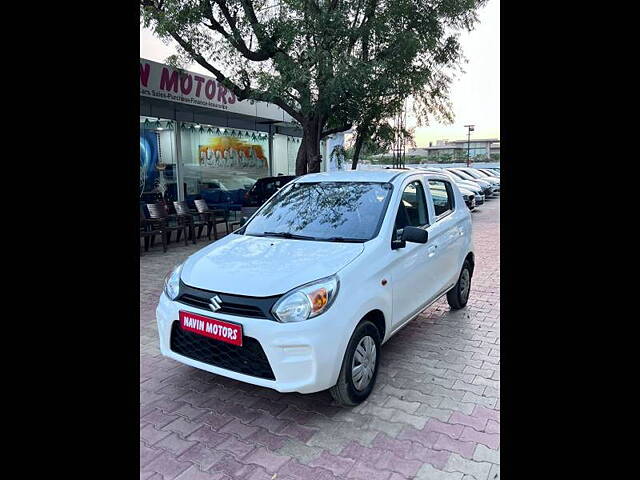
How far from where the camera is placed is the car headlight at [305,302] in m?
3.02

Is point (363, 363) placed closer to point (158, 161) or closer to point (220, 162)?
point (158, 161)

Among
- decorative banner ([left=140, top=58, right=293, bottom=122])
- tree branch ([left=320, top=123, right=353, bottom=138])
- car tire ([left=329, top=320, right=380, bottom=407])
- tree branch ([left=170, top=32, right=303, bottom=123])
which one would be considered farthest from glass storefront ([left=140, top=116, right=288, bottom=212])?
car tire ([left=329, top=320, right=380, bottom=407])

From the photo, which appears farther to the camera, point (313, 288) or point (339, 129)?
point (339, 129)

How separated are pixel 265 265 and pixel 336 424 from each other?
3.97 feet

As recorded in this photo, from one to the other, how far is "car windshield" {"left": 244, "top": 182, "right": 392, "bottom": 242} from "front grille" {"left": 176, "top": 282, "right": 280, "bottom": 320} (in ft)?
3.20

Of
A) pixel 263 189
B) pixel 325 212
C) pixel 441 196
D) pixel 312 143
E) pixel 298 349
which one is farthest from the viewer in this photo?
pixel 263 189

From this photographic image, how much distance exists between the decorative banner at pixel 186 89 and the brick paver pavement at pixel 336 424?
790cm

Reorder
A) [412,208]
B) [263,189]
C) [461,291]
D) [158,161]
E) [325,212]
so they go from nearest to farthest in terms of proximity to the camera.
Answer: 1. [325,212]
2. [412,208]
3. [461,291]
4. [263,189]
5. [158,161]

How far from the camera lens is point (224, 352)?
10.6 feet

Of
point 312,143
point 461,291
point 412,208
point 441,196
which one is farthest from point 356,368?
point 312,143

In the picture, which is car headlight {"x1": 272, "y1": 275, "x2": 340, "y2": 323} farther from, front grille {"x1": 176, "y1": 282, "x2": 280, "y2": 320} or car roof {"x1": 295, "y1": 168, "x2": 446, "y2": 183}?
car roof {"x1": 295, "y1": 168, "x2": 446, "y2": 183}

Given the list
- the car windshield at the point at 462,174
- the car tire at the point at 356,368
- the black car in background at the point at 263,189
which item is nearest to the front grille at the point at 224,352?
the car tire at the point at 356,368
